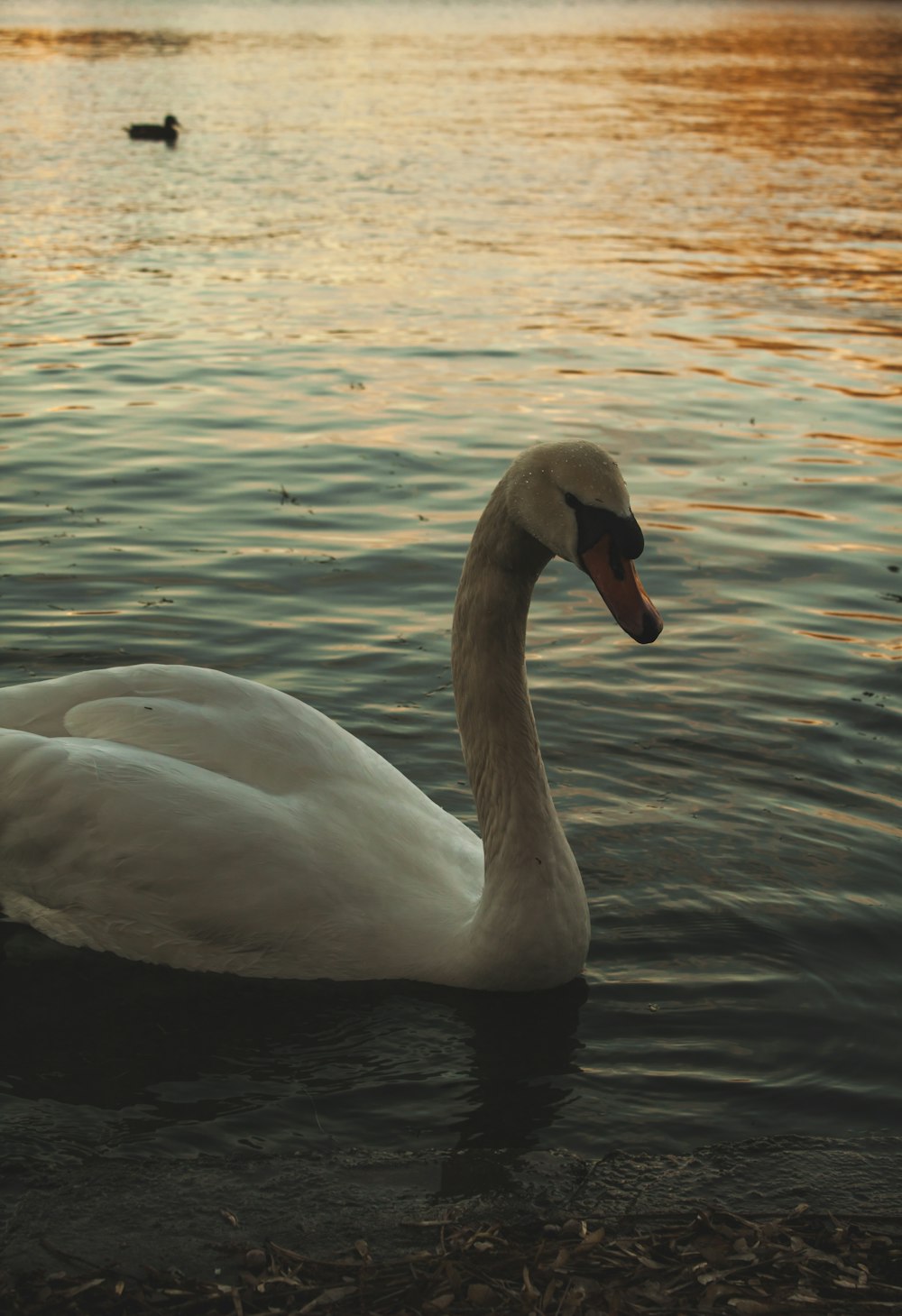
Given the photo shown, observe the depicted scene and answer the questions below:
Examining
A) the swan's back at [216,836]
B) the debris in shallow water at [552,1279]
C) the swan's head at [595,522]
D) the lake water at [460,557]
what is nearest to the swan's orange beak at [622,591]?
the swan's head at [595,522]

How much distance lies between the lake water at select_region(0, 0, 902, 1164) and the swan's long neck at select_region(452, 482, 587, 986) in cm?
33

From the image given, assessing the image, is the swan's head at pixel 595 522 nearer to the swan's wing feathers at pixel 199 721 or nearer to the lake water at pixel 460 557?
the swan's wing feathers at pixel 199 721

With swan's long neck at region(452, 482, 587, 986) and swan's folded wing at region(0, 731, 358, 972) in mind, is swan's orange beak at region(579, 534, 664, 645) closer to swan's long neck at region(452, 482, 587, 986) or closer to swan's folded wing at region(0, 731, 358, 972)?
swan's long neck at region(452, 482, 587, 986)

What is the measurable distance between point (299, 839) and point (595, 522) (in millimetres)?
1534

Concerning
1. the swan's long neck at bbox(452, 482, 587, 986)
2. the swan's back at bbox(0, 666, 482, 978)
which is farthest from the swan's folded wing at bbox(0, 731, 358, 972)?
the swan's long neck at bbox(452, 482, 587, 986)

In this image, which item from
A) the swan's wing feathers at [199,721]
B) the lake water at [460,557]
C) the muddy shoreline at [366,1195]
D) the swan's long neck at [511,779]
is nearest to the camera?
the muddy shoreline at [366,1195]

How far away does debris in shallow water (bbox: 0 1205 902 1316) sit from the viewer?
4.25m

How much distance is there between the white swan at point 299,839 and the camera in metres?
5.63

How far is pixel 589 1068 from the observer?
552 centimetres

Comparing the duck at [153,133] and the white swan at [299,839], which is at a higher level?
the duck at [153,133]

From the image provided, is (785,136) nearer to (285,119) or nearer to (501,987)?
(285,119)

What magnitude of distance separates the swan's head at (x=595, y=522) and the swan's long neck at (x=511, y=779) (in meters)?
0.34

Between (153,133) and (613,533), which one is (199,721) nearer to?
(613,533)

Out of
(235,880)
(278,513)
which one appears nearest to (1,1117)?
(235,880)
